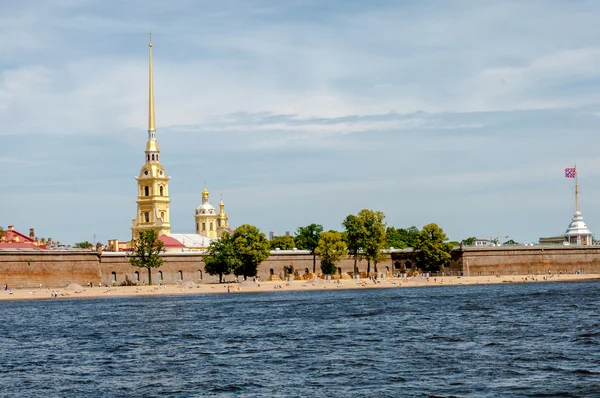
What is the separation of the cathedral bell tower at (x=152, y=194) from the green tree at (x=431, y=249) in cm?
4620

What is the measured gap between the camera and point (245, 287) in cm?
11444

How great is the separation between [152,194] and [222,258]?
45.6 metres

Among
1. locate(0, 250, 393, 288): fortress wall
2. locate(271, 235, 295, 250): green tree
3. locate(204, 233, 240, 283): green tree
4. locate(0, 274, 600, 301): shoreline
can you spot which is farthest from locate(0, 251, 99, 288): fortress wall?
locate(271, 235, 295, 250): green tree

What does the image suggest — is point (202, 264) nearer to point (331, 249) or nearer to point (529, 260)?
point (331, 249)

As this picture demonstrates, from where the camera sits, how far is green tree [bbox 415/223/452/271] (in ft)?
454

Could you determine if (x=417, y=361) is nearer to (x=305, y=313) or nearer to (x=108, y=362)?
(x=108, y=362)

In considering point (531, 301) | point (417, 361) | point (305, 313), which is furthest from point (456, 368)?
point (531, 301)

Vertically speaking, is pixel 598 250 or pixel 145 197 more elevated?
pixel 145 197

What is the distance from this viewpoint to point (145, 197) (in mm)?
165125

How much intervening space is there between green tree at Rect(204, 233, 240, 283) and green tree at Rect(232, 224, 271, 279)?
71 centimetres

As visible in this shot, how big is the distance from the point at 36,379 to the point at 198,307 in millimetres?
42145

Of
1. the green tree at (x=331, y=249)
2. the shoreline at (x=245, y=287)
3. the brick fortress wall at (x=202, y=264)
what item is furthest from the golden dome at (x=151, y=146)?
the shoreline at (x=245, y=287)

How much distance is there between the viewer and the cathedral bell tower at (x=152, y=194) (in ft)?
538

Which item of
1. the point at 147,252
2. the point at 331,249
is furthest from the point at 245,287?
the point at 331,249
